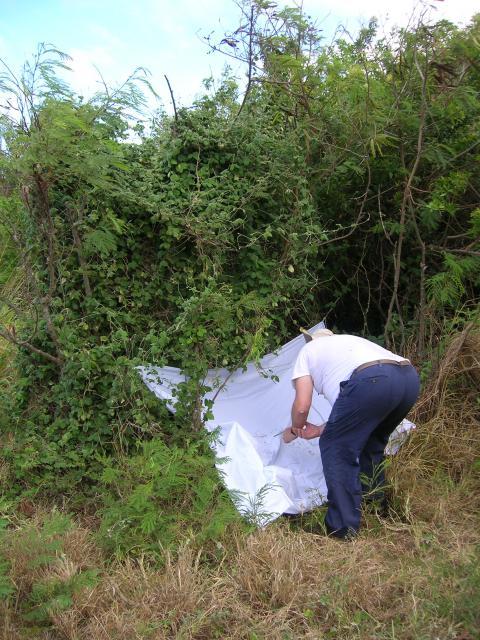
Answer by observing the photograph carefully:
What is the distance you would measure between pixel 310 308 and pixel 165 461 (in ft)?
8.61

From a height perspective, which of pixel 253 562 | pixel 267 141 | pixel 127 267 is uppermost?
pixel 267 141

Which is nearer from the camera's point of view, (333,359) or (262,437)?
(333,359)

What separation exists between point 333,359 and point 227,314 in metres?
0.88

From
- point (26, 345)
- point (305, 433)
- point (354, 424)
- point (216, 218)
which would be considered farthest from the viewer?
point (216, 218)

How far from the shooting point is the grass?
110 inches

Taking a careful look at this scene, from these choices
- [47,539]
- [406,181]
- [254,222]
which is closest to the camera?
[47,539]

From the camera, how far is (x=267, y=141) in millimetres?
5047

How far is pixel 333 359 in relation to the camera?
397cm

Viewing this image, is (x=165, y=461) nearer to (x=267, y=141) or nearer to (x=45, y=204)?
(x=45, y=204)

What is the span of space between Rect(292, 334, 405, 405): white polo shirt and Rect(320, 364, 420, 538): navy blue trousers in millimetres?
97

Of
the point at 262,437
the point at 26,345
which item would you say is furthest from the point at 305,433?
the point at 26,345

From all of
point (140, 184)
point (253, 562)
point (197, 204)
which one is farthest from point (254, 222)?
point (253, 562)

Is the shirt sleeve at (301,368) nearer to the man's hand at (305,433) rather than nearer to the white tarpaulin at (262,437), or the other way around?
the man's hand at (305,433)

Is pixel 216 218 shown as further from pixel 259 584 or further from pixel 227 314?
pixel 259 584
